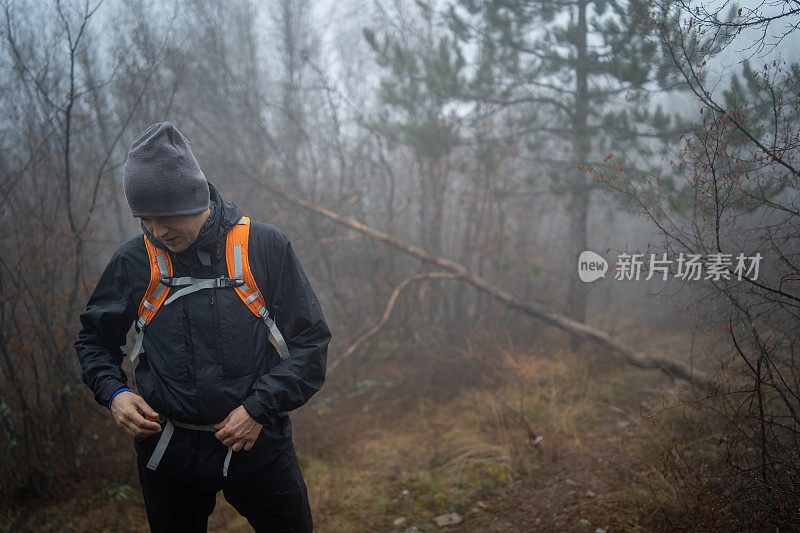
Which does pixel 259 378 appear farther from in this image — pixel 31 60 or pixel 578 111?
pixel 578 111

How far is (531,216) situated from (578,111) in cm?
233

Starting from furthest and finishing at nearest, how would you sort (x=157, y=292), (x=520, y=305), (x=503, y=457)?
(x=520, y=305) → (x=503, y=457) → (x=157, y=292)


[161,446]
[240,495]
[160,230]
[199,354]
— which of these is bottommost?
[240,495]

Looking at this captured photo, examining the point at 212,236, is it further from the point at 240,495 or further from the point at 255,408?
the point at 240,495

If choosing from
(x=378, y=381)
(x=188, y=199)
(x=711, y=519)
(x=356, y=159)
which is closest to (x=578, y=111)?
(x=356, y=159)

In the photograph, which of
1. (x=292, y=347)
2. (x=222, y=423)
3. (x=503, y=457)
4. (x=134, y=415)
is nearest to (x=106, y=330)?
(x=134, y=415)

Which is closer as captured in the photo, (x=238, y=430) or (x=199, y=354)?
(x=238, y=430)

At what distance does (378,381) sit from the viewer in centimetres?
675

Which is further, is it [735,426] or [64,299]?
[64,299]

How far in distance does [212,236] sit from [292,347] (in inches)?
22.0

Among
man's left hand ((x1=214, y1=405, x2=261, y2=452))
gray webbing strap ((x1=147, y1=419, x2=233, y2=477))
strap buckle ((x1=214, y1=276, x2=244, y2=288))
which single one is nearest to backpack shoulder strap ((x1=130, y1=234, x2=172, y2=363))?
strap buckle ((x1=214, y1=276, x2=244, y2=288))

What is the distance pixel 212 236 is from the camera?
192 centimetres

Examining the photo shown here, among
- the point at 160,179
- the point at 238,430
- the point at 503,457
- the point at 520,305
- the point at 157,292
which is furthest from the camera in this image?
the point at 520,305

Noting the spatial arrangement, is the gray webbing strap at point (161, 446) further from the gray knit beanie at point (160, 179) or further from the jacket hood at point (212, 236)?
the gray knit beanie at point (160, 179)
